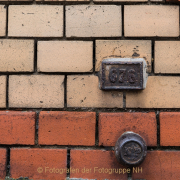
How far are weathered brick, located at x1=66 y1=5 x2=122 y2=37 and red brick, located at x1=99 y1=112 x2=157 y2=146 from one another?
45cm

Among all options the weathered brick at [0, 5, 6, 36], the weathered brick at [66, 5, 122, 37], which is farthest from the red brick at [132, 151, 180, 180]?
the weathered brick at [0, 5, 6, 36]

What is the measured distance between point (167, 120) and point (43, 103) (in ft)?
2.22

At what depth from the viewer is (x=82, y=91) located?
902mm

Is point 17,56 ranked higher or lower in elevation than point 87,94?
higher

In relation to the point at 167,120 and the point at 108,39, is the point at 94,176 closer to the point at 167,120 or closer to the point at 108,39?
the point at 167,120

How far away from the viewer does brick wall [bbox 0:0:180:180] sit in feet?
2.90

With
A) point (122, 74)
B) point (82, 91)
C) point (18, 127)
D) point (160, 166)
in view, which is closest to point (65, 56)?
point (82, 91)

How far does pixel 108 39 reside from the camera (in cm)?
90

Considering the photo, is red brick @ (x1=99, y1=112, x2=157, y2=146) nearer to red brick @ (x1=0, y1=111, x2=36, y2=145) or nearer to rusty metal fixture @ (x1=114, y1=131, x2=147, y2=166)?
rusty metal fixture @ (x1=114, y1=131, x2=147, y2=166)

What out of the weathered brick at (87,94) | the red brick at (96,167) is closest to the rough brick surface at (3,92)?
the weathered brick at (87,94)

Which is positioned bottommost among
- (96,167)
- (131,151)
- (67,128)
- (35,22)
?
(96,167)

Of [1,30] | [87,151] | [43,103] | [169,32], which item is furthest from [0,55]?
[169,32]

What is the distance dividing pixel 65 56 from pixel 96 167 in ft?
2.04

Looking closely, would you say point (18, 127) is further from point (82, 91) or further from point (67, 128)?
point (82, 91)
